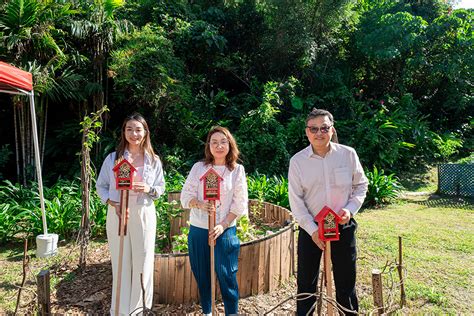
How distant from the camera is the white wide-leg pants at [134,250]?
247cm

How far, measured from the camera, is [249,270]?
10.2ft

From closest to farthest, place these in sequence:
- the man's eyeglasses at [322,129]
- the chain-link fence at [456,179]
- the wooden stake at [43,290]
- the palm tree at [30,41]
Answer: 1. the wooden stake at [43,290]
2. the man's eyeglasses at [322,129]
3. the palm tree at [30,41]
4. the chain-link fence at [456,179]

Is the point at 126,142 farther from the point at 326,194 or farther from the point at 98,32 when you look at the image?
the point at 98,32

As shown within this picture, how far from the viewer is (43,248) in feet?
13.2

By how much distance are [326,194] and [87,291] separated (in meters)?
2.30

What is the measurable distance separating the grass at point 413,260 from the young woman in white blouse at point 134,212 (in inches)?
31.1

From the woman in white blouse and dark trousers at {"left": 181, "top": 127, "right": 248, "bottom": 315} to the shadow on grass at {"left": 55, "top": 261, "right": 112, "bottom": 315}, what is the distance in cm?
103

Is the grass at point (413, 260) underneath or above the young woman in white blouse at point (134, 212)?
underneath

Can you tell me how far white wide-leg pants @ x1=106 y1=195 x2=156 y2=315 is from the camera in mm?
2471

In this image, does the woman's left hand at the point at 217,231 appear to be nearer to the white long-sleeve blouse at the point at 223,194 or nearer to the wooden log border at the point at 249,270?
the white long-sleeve blouse at the point at 223,194

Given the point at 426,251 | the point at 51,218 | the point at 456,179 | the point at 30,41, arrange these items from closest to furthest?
Answer: the point at 426,251
the point at 51,218
the point at 30,41
the point at 456,179

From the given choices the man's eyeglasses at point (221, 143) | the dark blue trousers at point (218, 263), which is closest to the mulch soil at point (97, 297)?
the dark blue trousers at point (218, 263)

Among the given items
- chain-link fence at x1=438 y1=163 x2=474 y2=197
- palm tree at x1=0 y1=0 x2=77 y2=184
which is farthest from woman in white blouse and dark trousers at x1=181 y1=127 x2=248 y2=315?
chain-link fence at x1=438 y1=163 x2=474 y2=197

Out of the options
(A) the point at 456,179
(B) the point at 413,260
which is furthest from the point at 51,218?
(A) the point at 456,179
